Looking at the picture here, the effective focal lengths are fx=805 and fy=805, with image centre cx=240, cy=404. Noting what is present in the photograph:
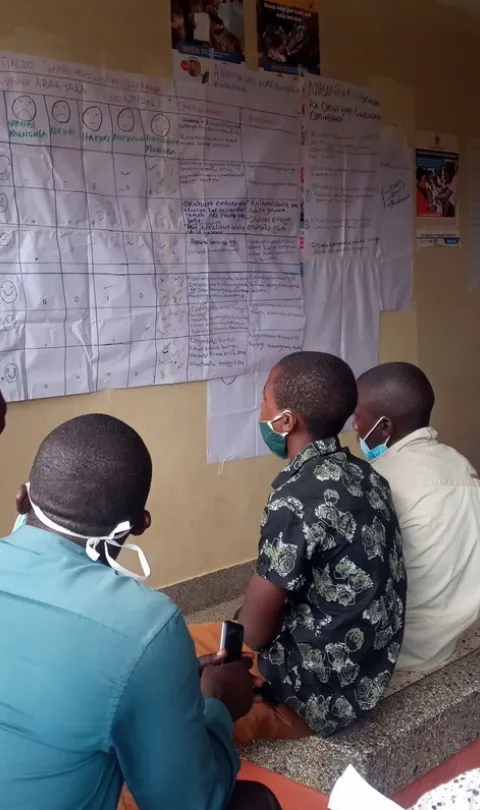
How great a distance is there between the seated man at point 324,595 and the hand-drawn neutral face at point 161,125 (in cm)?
144

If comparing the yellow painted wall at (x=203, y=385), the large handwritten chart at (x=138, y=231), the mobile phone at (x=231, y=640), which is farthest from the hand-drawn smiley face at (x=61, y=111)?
the mobile phone at (x=231, y=640)

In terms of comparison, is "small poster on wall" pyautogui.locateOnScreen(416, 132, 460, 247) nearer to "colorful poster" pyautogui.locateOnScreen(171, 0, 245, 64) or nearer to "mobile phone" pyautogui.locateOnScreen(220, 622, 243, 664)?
"colorful poster" pyautogui.locateOnScreen(171, 0, 245, 64)

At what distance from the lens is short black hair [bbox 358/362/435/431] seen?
2.29m

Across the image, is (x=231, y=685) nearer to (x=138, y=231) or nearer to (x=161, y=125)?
(x=138, y=231)

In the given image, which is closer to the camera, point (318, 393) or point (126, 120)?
point (318, 393)

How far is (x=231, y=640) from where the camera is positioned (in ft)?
Result: 5.42

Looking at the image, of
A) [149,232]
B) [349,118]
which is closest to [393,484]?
[149,232]

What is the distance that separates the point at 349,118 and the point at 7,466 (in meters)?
2.24

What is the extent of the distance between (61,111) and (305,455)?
1496mm

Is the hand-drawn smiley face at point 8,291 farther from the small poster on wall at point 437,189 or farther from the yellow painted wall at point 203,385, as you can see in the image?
the small poster on wall at point 437,189

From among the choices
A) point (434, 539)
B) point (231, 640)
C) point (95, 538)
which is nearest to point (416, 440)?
point (434, 539)

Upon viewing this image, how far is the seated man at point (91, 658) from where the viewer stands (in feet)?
3.36

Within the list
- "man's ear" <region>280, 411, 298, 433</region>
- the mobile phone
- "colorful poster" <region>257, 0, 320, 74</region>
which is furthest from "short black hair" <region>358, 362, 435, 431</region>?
"colorful poster" <region>257, 0, 320, 74</region>

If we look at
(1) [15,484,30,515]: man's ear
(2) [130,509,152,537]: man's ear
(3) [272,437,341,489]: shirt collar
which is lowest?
Result: (3) [272,437,341,489]: shirt collar
